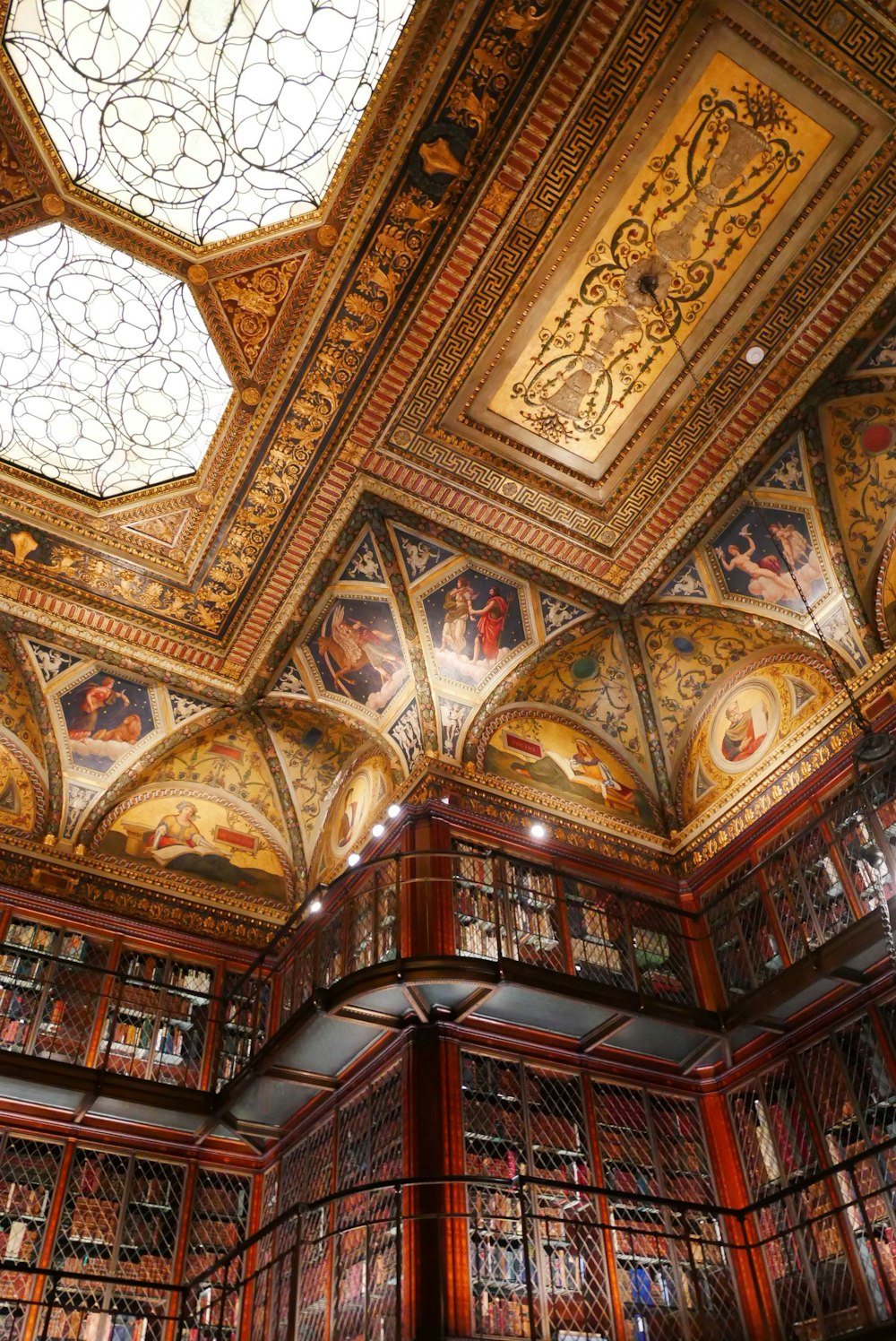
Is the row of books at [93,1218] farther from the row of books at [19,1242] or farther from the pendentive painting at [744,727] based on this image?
the pendentive painting at [744,727]

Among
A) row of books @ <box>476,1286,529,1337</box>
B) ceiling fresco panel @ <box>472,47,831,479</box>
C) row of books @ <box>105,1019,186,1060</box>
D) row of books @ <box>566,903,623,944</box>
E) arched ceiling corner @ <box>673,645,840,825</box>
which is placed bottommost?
row of books @ <box>476,1286,529,1337</box>

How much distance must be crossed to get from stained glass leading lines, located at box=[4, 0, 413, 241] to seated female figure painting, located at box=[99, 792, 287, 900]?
5.97 m

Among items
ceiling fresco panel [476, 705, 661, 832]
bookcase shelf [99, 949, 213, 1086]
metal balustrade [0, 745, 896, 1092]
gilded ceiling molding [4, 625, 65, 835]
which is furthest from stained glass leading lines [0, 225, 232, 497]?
bookcase shelf [99, 949, 213, 1086]

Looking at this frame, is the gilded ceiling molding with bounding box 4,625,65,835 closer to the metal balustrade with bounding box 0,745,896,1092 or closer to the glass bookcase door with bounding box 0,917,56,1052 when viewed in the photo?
the glass bookcase door with bounding box 0,917,56,1052

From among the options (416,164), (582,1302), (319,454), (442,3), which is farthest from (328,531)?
(582,1302)

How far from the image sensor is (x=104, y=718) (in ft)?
34.6

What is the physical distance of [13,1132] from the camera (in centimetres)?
873

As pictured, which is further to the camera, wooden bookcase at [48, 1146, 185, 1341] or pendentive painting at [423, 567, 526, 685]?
pendentive painting at [423, 567, 526, 685]

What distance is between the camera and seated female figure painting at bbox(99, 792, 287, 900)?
10.8m

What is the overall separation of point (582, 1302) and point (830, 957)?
297 cm

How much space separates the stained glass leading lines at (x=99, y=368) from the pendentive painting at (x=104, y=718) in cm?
212

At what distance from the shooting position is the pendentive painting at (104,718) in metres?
10.4

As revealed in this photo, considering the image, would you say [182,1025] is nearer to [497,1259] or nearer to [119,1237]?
[119,1237]

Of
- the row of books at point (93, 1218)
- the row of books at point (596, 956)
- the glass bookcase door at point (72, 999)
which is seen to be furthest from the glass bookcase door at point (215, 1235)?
the row of books at point (596, 956)
